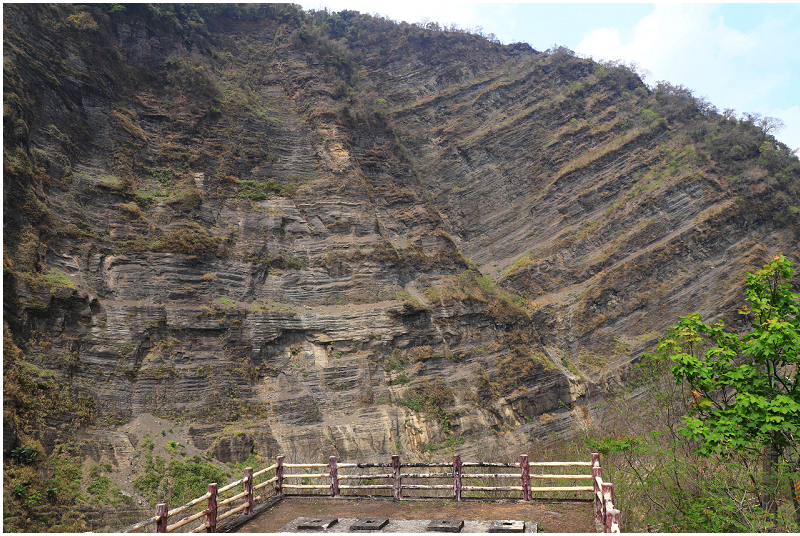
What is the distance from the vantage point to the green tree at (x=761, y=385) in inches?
241

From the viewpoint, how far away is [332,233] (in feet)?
101

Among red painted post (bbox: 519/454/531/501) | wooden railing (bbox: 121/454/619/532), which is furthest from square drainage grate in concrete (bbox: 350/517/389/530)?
A: red painted post (bbox: 519/454/531/501)

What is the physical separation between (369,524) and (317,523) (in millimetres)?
1122

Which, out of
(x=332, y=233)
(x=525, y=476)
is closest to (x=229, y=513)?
(x=525, y=476)

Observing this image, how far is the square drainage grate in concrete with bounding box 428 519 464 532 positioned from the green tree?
4329mm

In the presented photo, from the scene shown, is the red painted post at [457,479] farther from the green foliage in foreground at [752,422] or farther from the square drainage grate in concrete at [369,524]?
the green foliage in foreground at [752,422]

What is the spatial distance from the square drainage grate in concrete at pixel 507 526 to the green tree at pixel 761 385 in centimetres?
339

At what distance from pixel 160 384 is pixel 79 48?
2236 centimetres

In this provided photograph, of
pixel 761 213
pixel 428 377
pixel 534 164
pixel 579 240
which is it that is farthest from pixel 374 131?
pixel 761 213

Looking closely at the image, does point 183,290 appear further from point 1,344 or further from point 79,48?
point 79,48

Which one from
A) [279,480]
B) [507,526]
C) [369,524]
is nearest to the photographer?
[507,526]

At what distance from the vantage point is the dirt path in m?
8.84

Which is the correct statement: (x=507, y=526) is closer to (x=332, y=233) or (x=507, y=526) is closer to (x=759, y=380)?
(x=759, y=380)

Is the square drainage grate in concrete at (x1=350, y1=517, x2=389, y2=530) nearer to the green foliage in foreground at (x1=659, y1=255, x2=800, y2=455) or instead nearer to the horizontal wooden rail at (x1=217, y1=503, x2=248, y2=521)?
the horizontal wooden rail at (x1=217, y1=503, x2=248, y2=521)
